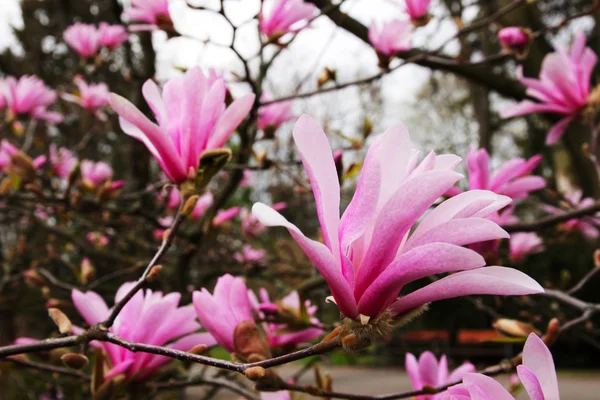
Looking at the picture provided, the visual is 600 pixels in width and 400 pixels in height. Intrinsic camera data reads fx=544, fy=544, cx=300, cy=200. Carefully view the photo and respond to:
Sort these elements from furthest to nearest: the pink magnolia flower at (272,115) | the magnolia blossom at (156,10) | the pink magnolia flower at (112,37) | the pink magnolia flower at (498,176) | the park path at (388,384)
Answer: the park path at (388,384) < the pink magnolia flower at (112,37) < the pink magnolia flower at (272,115) < the magnolia blossom at (156,10) < the pink magnolia flower at (498,176)

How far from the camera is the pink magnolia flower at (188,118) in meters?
0.75

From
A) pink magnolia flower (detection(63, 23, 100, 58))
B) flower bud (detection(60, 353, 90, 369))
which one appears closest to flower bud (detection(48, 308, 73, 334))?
flower bud (detection(60, 353, 90, 369))

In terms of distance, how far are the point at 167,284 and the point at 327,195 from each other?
1582 millimetres

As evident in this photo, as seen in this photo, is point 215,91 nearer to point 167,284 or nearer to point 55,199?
point 55,199

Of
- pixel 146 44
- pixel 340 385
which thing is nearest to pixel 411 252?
pixel 146 44

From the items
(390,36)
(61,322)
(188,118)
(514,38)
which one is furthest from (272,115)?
(61,322)

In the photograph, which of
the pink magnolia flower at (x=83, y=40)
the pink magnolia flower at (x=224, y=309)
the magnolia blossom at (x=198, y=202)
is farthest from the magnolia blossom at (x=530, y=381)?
the pink magnolia flower at (x=83, y=40)

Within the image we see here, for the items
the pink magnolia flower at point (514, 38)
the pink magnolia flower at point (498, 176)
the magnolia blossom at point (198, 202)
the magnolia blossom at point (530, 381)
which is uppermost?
the pink magnolia flower at point (514, 38)

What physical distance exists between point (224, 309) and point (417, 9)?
48.6 inches

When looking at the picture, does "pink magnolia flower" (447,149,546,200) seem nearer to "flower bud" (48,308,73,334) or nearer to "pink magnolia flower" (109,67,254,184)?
"pink magnolia flower" (109,67,254,184)

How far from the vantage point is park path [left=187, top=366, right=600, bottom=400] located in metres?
7.30

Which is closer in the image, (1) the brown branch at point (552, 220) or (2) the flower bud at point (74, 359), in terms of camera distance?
(2) the flower bud at point (74, 359)

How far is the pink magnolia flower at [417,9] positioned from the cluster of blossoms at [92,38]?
141 centimetres

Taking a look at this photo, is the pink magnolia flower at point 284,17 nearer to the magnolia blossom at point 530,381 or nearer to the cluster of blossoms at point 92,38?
the magnolia blossom at point 530,381
